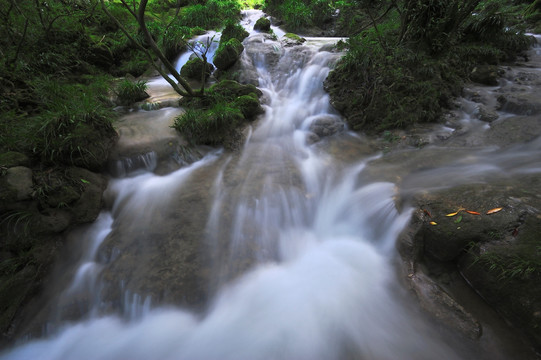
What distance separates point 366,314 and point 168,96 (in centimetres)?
617

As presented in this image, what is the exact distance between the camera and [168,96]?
A: 5805 mm

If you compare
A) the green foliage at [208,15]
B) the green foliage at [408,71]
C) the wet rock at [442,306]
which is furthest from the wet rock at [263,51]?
the wet rock at [442,306]

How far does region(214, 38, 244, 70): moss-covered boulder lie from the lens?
677 centimetres

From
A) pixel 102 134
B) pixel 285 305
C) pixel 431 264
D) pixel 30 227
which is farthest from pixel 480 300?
pixel 102 134

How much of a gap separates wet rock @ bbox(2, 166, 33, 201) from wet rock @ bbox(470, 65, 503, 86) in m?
8.80

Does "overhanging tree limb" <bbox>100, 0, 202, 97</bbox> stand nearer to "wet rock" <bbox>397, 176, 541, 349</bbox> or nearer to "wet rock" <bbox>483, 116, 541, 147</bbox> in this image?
"wet rock" <bbox>397, 176, 541, 349</bbox>

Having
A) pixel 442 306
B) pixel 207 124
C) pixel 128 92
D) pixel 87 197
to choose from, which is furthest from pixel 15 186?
pixel 442 306

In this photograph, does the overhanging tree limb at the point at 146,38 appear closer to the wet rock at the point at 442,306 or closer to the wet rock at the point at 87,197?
the wet rock at the point at 87,197

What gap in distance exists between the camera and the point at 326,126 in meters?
5.14

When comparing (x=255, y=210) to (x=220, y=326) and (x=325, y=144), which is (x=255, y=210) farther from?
(x=325, y=144)

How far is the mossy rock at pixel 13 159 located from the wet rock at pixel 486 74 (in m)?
8.83

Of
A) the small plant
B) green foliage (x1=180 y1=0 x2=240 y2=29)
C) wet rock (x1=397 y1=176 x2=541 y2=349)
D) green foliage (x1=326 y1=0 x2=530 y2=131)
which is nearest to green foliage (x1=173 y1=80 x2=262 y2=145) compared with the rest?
green foliage (x1=326 y1=0 x2=530 y2=131)

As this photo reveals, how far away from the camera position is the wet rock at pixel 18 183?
2.42 metres

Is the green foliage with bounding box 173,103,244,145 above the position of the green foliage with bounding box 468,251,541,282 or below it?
above
